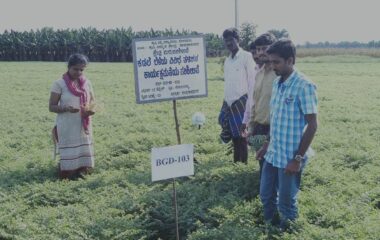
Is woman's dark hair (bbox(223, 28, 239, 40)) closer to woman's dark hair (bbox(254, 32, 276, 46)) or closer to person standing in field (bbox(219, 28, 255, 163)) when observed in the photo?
person standing in field (bbox(219, 28, 255, 163))

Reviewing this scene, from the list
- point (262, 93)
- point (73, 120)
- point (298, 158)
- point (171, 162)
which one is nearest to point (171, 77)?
point (171, 162)

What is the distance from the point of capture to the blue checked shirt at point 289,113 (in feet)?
13.1

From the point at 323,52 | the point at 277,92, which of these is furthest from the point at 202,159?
the point at 323,52

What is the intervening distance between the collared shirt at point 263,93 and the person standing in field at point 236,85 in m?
0.85

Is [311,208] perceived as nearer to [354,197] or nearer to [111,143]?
[354,197]

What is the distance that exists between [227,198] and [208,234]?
34.2 inches

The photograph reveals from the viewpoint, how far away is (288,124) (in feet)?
13.6

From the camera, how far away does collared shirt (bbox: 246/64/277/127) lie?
5.08 meters

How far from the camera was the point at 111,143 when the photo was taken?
29.3ft

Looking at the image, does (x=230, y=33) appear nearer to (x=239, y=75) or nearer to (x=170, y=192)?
(x=239, y=75)

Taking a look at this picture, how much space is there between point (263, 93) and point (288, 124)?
3.38ft

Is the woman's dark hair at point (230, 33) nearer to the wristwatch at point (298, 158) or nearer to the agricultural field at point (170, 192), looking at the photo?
the agricultural field at point (170, 192)

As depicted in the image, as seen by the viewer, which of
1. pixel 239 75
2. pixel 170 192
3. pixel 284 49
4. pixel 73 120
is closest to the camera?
pixel 284 49

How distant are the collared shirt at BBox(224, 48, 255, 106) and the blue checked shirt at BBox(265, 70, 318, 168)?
1856 millimetres
